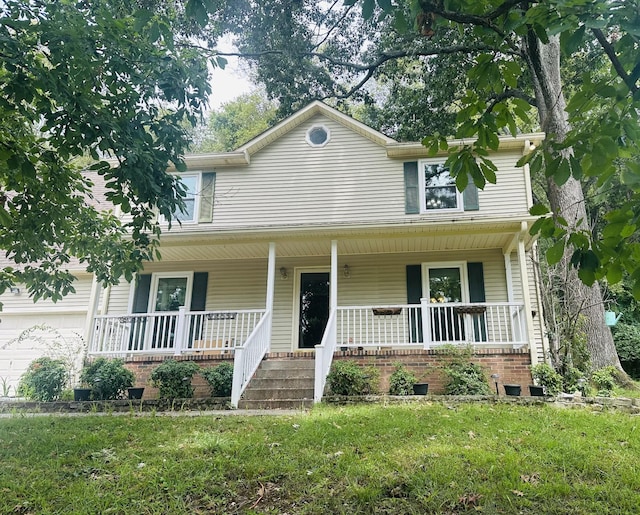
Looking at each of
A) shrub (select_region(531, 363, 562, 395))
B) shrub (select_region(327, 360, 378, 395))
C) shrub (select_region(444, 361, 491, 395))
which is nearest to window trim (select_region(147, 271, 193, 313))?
shrub (select_region(327, 360, 378, 395))

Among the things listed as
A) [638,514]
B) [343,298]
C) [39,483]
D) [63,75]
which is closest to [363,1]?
[63,75]

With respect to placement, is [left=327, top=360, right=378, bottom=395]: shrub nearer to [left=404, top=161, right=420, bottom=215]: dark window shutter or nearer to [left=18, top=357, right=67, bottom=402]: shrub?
[left=404, top=161, right=420, bottom=215]: dark window shutter

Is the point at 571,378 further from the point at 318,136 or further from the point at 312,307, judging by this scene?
the point at 318,136

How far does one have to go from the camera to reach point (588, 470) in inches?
152

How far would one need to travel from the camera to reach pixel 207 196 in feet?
37.9

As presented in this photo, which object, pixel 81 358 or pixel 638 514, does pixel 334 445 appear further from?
pixel 81 358

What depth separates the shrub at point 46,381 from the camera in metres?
8.46

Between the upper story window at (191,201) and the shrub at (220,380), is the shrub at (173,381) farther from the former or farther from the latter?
the upper story window at (191,201)

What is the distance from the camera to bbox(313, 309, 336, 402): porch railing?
748cm

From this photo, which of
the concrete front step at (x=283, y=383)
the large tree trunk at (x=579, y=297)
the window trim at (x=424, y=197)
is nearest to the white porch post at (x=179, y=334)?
the concrete front step at (x=283, y=383)

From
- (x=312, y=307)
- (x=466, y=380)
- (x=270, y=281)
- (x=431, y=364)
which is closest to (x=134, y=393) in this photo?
(x=270, y=281)

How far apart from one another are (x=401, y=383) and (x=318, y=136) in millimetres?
6818

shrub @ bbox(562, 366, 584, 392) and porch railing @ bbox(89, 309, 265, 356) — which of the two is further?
porch railing @ bbox(89, 309, 265, 356)

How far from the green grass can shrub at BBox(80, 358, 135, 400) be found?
237 centimetres
